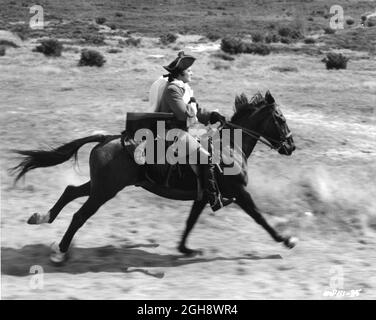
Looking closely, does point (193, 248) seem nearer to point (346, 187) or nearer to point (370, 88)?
point (346, 187)

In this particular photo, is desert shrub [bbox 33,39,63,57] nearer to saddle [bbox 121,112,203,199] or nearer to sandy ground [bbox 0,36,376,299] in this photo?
sandy ground [bbox 0,36,376,299]

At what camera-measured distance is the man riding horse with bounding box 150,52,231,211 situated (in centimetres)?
682

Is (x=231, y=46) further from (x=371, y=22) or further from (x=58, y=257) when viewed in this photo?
(x=371, y=22)

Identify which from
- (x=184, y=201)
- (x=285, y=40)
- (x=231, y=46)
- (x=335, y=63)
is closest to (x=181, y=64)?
(x=184, y=201)

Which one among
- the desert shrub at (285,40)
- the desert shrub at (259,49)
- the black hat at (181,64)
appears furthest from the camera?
the desert shrub at (285,40)

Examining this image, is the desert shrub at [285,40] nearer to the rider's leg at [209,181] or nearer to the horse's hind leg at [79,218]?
the rider's leg at [209,181]

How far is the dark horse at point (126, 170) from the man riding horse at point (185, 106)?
0.19m

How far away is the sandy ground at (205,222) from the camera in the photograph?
6492mm

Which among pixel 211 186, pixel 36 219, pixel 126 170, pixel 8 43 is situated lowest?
pixel 8 43

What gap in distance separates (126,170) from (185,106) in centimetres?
100

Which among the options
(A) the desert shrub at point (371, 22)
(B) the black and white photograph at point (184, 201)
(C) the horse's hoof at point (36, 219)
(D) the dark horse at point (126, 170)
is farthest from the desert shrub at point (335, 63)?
(A) the desert shrub at point (371, 22)

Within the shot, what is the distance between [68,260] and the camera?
23.2ft

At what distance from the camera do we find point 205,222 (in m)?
8.82

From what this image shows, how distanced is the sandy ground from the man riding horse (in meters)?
0.99
